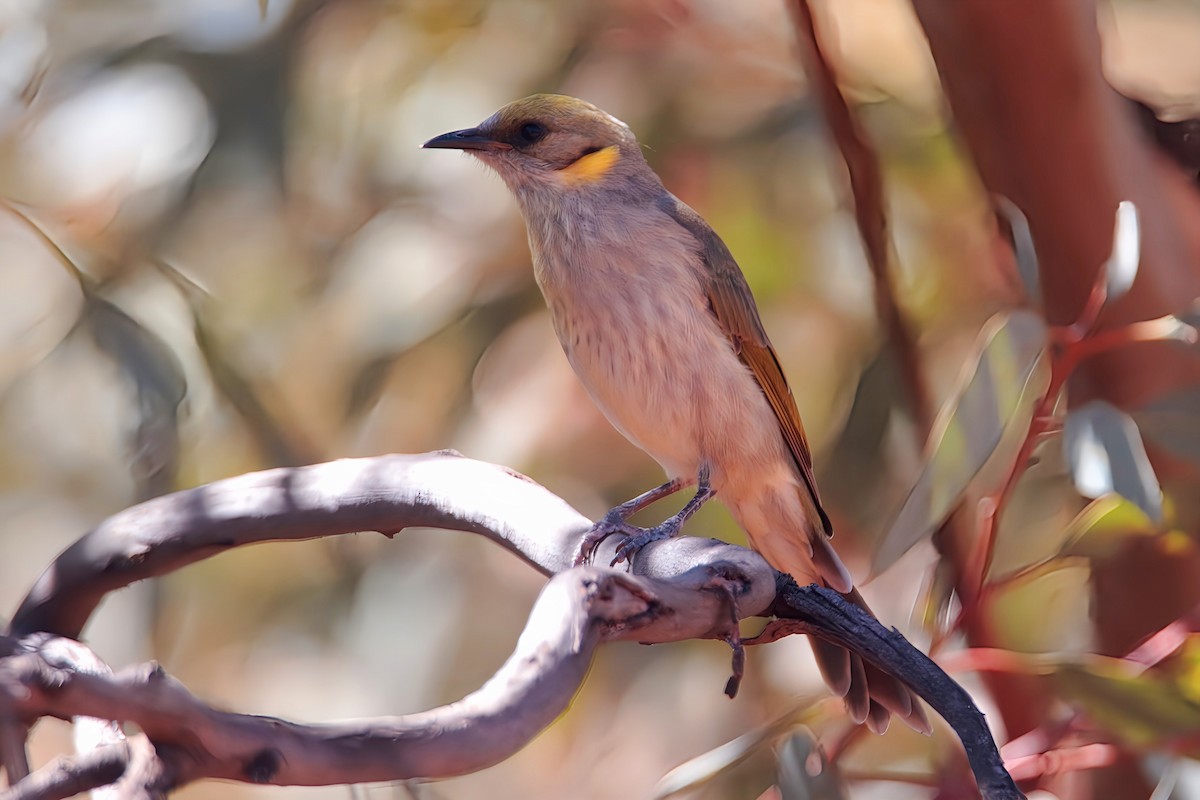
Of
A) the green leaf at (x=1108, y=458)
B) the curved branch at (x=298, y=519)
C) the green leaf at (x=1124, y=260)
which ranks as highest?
the green leaf at (x=1124, y=260)

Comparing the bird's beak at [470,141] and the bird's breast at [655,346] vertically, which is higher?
the bird's beak at [470,141]

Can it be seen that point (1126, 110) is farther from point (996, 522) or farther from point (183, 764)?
point (183, 764)

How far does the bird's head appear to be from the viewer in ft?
6.44

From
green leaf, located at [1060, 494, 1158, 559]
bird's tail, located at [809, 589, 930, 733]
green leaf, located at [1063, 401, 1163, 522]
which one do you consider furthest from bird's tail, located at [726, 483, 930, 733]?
green leaf, located at [1063, 401, 1163, 522]

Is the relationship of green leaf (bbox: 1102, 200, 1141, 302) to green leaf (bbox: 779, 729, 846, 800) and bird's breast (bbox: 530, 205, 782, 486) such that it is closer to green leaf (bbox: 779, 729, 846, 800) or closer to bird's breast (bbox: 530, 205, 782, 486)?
bird's breast (bbox: 530, 205, 782, 486)

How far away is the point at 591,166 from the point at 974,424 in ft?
2.49

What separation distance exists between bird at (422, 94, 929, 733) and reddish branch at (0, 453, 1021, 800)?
0.74 feet

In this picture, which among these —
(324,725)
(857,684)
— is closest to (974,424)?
(857,684)

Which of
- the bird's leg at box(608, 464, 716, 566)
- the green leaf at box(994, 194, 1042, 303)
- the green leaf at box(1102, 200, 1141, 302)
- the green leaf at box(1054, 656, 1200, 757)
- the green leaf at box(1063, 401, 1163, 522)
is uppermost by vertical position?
the green leaf at box(1102, 200, 1141, 302)

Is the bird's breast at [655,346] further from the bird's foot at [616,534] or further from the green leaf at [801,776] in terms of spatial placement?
the green leaf at [801,776]

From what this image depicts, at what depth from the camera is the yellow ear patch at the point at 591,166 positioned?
1.94 m

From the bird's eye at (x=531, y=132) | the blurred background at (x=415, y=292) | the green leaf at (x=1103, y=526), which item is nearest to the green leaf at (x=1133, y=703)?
the green leaf at (x=1103, y=526)

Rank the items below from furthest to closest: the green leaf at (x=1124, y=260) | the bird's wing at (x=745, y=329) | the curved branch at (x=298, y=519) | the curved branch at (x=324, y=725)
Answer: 1. the bird's wing at (x=745, y=329)
2. the green leaf at (x=1124, y=260)
3. the curved branch at (x=298, y=519)
4. the curved branch at (x=324, y=725)

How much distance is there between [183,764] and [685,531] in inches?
67.4
